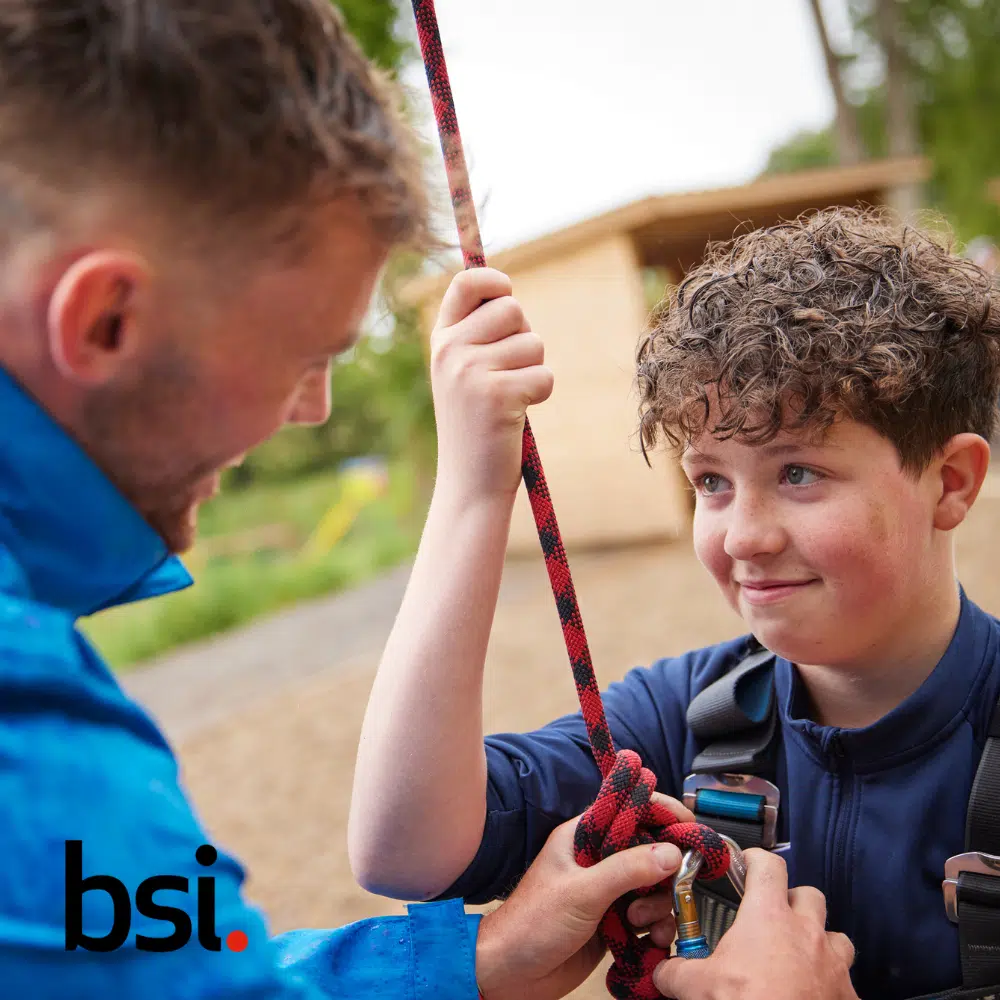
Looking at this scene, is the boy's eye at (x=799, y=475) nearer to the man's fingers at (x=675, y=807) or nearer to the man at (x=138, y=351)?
the man's fingers at (x=675, y=807)

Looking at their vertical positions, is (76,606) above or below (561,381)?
above

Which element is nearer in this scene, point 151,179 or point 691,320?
point 151,179

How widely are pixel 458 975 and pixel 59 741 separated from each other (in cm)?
67

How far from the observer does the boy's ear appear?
1.37 metres

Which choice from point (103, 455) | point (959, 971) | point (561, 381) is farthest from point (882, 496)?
point (561, 381)

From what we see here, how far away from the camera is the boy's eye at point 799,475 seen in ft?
4.17

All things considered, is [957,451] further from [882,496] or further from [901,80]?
[901,80]

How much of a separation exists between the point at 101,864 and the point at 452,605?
492mm

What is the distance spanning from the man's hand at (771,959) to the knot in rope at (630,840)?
1.2 inches

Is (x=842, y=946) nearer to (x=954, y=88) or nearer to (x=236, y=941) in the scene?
(x=236, y=941)

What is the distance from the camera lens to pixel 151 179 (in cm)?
79

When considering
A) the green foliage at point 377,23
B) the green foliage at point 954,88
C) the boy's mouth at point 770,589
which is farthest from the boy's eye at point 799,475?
the green foliage at point 954,88

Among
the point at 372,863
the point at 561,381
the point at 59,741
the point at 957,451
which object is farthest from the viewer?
the point at 561,381

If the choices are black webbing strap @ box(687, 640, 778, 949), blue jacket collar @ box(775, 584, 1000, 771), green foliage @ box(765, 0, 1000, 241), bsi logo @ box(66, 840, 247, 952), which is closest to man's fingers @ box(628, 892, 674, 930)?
black webbing strap @ box(687, 640, 778, 949)
